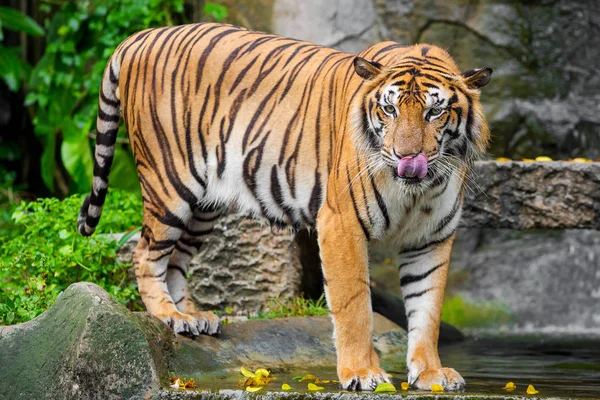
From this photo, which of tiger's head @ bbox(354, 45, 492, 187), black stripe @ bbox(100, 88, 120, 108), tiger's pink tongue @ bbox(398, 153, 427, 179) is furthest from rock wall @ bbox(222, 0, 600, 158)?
tiger's pink tongue @ bbox(398, 153, 427, 179)

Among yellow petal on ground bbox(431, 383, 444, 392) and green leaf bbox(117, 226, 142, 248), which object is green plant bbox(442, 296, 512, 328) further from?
yellow petal on ground bbox(431, 383, 444, 392)

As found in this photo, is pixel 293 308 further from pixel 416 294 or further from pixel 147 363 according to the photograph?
pixel 147 363

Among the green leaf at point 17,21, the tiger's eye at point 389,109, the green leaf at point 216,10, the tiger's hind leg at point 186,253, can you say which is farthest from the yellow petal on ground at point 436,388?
the green leaf at point 17,21

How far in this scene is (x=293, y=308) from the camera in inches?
241

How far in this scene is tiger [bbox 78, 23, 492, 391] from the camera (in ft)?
13.0

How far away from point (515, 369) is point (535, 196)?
5.07 ft

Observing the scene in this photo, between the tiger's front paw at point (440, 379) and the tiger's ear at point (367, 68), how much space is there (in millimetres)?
1358

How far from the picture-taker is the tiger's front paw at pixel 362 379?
388cm

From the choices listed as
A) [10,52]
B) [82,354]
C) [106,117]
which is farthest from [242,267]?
[10,52]

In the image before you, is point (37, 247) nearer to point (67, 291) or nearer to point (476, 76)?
point (67, 291)

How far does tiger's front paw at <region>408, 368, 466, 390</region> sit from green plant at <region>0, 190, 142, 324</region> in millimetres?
2248

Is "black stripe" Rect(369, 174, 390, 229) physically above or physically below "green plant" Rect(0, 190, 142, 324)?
above

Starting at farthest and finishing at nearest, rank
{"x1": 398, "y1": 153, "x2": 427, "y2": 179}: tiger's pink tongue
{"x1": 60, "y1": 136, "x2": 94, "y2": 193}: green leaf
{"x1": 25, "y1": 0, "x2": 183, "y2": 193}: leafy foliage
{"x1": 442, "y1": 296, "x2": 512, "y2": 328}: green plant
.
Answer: {"x1": 25, "y1": 0, "x2": 183, "y2": 193}: leafy foliage
{"x1": 60, "y1": 136, "x2": 94, "y2": 193}: green leaf
{"x1": 442, "y1": 296, "x2": 512, "y2": 328}: green plant
{"x1": 398, "y1": 153, "x2": 427, "y2": 179}: tiger's pink tongue

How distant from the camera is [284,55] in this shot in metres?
4.91
